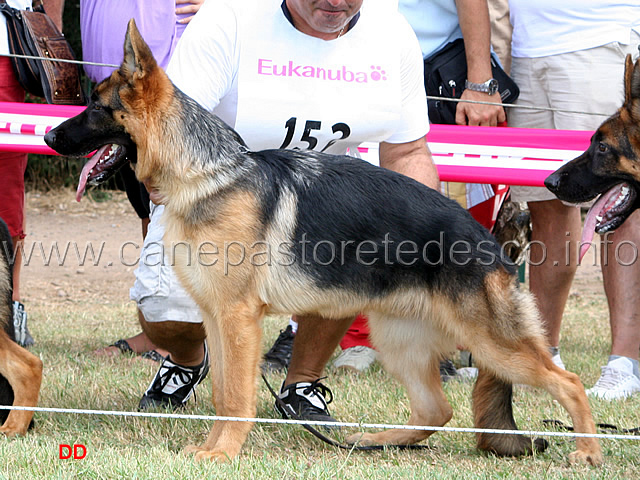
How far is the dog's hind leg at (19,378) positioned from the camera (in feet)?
11.0

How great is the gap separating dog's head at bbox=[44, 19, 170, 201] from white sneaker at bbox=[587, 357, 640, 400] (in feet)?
8.78

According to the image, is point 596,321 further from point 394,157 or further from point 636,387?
point 394,157

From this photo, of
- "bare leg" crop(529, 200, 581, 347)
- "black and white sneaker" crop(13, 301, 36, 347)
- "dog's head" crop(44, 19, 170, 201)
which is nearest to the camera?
"dog's head" crop(44, 19, 170, 201)

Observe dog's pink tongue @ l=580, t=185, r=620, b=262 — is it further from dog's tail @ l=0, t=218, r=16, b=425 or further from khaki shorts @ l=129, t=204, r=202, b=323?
dog's tail @ l=0, t=218, r=16, b=425

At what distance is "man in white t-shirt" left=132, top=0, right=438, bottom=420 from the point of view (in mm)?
3676

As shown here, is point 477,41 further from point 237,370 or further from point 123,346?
point 123,346

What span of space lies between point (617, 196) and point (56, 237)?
781 centimetres

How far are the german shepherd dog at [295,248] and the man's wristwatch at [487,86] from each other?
1678mm

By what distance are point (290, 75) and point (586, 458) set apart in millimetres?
2054

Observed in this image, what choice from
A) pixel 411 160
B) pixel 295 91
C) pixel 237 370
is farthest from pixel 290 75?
pixel 237 370

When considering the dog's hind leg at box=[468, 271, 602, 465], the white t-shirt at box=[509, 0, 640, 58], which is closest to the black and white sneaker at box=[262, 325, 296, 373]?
the dog's hind leg at box=[468, 271, 602, 465]

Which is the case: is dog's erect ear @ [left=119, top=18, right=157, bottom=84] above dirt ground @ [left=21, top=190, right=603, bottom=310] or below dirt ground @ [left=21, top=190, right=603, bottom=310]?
above

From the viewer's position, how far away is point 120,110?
3074 millimetres

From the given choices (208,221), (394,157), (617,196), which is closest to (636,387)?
(617,196)
